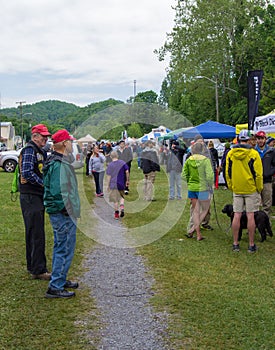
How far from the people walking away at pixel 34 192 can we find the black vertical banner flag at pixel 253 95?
692cm

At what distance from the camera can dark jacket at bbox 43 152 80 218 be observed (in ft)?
19.1

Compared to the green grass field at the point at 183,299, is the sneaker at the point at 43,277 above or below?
above

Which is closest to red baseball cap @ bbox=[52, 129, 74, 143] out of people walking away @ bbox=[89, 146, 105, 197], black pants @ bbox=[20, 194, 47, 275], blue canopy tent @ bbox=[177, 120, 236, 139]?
black pants @ bbox=[20, 194, 47, 275]

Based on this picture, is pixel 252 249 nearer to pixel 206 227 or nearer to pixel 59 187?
pixel 206 227

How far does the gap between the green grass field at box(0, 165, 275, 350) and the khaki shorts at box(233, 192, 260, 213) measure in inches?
28.0

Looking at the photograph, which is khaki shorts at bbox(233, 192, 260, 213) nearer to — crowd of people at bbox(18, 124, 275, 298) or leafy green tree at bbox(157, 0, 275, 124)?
crowd of people at bbox(18, 124, 275, 298)

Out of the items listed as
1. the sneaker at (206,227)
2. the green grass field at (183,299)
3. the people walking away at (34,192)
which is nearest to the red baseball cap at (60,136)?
the people walking away at (34,192)

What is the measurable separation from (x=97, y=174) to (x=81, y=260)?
8848mm

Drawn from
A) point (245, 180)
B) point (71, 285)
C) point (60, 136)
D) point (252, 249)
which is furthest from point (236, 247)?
point (60, 136)

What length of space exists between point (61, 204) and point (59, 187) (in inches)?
7.7

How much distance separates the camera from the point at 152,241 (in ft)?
30.9

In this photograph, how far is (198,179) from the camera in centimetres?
948

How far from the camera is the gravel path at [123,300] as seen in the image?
4723 millimetres

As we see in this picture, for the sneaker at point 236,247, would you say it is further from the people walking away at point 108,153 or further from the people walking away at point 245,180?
the people walking away at point 108,153
